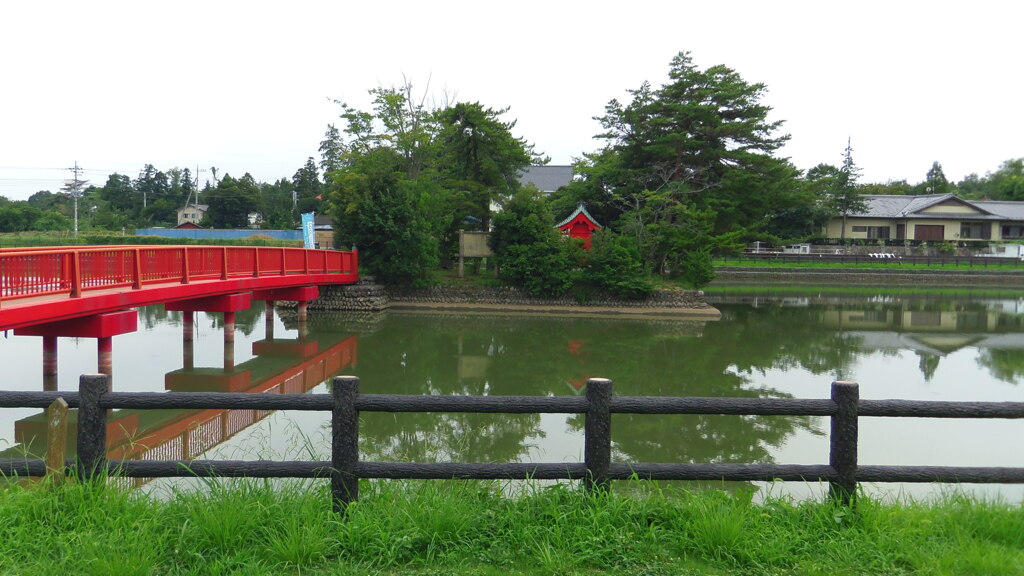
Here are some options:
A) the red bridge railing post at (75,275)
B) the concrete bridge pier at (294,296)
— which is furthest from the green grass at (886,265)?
the red bridge railing post at (75,275)

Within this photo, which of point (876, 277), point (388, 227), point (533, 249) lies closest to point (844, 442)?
point (533, 249)

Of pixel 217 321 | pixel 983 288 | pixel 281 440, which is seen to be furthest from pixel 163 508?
pixel 983 288

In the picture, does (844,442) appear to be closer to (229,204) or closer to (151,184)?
(229,204)

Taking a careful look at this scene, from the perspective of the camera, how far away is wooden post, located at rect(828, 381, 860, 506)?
3377 millimetres

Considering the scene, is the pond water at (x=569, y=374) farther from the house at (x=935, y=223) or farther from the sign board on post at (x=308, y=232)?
the house at (x=935, y=223)

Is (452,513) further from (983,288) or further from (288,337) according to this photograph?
(983,288)

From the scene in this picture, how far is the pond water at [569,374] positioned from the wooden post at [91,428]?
124 cm

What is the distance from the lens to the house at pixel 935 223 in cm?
4353

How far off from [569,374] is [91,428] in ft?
30.1

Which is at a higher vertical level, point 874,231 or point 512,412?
point 874,231

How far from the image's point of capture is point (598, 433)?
3.46 m

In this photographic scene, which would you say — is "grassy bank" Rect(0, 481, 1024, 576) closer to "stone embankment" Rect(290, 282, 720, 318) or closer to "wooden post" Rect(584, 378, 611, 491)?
"wooden post" Rect(584, 378, 611, 491)

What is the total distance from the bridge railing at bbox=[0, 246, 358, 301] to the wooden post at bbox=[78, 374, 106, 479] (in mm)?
6269

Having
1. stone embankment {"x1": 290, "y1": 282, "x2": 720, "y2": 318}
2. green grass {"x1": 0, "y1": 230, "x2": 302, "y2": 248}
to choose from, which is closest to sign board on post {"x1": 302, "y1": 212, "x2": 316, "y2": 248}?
stone embankment {"x1": 290, "y1": 282, "x2": 720, "y2": 318}
